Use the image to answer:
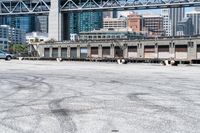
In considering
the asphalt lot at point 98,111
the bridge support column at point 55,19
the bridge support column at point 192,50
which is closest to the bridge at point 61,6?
the bridge support column at point 55,19

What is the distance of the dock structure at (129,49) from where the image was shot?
11422cm

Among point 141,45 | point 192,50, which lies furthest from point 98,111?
point 141,45

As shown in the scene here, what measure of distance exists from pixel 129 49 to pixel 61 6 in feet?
90.7

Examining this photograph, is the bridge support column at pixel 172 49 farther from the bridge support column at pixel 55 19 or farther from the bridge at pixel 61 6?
the bridge support column at pixel 55 19

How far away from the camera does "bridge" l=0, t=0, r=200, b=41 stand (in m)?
114

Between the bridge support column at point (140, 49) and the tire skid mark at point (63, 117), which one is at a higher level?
the bridge support column at point (140, 49)

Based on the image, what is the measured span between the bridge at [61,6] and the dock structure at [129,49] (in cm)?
536

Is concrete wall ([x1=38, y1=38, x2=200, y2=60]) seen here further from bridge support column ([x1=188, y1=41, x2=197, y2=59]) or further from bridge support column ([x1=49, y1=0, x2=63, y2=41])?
bridge support column ([x1=49, y1=0, x2=63, y2=41])

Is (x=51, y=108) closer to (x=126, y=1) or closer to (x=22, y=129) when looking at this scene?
(x=22, y=129)

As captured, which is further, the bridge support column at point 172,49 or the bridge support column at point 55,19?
the bridge support column at point 55,19

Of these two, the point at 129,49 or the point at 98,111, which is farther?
the point at 129,49

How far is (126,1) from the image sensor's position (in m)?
120

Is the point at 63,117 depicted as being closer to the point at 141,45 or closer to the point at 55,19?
the point at 141,45

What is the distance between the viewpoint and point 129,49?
127 metres
